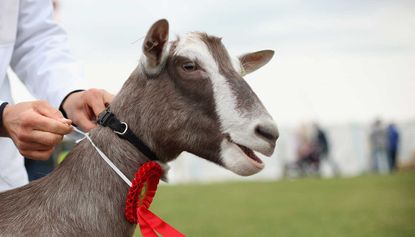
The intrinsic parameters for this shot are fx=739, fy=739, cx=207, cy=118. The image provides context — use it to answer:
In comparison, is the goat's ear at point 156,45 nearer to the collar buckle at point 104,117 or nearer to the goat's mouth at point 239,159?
the collar buckle at point 104,117

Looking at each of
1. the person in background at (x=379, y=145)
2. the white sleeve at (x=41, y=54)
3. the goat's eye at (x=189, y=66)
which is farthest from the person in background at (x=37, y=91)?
the person in background at (x=379, y=145)

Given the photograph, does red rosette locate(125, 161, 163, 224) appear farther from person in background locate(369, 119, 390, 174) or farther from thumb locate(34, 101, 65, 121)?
person in background locate(369, 119, 390, 174)

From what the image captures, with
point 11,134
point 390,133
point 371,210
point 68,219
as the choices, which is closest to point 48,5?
point 11,134

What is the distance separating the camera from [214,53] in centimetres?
329

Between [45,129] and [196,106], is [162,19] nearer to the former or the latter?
[196,106]

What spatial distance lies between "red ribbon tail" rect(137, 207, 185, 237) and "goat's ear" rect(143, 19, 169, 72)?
635 millimetres

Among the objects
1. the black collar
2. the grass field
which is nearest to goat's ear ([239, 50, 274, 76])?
the black collar

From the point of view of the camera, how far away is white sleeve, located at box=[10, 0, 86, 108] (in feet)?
12.3

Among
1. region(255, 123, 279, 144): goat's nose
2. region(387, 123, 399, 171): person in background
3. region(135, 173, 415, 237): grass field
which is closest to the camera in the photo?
region(255, 123, 279, 144): goat's nose

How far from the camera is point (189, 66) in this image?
10.6ft

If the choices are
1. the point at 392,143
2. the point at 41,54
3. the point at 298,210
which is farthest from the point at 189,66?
the point at 392,143

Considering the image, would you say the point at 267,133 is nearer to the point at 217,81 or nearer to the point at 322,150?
the point at 217,81

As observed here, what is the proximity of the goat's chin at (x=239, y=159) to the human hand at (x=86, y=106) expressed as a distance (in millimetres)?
651

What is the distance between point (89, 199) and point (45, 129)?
1.20ft
